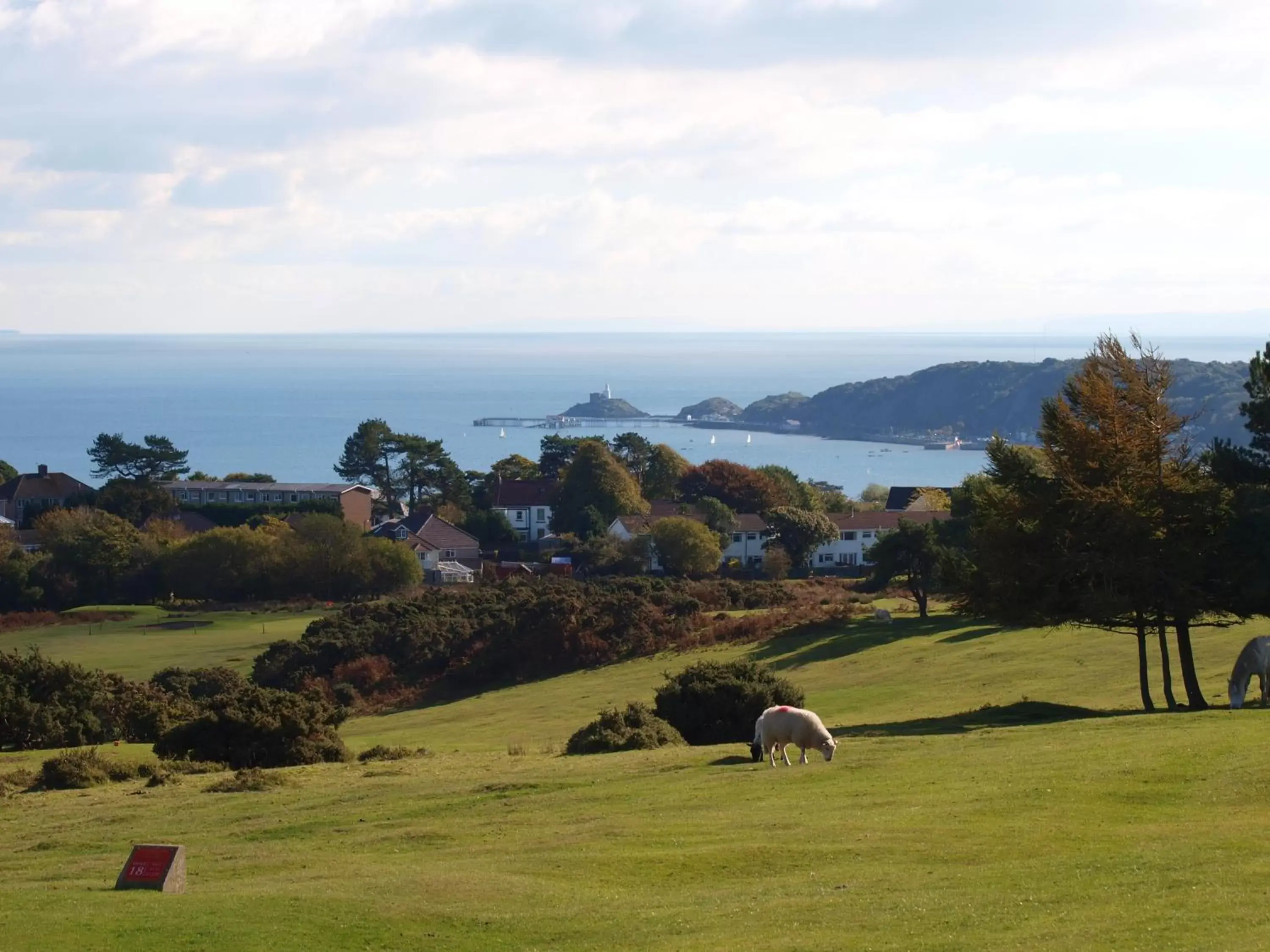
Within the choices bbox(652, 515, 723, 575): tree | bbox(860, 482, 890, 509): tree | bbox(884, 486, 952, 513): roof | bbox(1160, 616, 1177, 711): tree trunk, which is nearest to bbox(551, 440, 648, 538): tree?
bbox(652, 515, 723, 575): tree

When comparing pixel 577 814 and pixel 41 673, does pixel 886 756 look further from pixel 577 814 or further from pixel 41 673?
pixel 41 673

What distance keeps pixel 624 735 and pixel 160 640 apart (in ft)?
137

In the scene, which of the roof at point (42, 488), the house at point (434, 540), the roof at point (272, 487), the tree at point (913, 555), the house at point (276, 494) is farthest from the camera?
the roof at point (272, 487)

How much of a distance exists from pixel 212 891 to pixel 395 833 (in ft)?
11.7

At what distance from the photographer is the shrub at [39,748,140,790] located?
2588 cm

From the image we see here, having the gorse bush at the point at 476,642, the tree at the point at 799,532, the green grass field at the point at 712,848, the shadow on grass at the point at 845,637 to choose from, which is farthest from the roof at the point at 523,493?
the green grass field at the point at 712,848

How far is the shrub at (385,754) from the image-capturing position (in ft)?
94.0

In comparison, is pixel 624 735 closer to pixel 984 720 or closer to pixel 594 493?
pixel 984 720

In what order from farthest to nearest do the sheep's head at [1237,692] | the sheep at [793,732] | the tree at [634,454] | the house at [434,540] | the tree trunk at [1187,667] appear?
the tree at [634,454], the house at [434,540], the tree trunk at [1187,667], the sheep's head at [1237,692], the sheep at [793,732]

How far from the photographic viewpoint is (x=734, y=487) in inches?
4006

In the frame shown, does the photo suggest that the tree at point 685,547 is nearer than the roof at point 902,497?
Yes

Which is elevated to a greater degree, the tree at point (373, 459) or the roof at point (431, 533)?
the tree at point (373, 459)

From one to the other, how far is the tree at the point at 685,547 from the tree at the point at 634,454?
2913 cm

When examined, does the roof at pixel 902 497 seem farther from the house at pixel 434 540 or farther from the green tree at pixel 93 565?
the green tree at pixel 93 565
